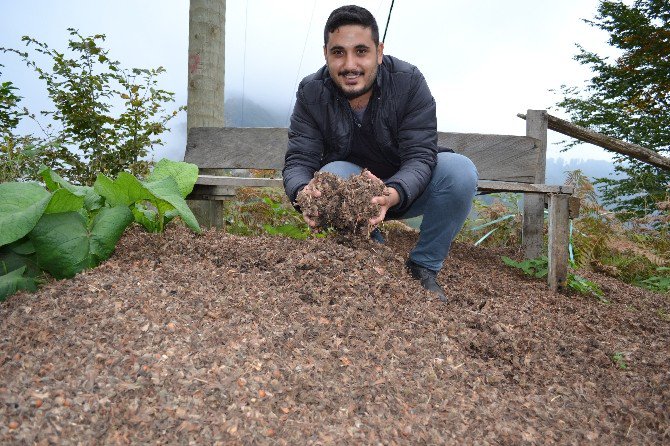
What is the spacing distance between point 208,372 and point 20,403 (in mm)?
489

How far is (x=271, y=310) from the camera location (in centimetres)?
202

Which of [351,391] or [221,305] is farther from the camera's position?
[221,305]

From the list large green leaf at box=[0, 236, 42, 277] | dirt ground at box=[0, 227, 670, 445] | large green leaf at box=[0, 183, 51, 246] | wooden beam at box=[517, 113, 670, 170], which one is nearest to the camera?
dirt ground at box=[0, 227, 670, 445]

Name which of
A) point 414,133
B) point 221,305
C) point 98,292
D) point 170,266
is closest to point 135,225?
point 170,266

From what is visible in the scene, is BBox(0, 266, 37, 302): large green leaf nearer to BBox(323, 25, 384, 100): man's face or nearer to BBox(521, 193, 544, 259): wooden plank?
BBox(323, 25, 384, 100): man's face

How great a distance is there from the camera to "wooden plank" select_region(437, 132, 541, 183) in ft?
12.9

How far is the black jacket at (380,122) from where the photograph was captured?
9.53 feet

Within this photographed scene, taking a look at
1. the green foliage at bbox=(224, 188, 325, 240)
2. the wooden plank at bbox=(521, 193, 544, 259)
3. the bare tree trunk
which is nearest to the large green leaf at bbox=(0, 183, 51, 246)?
the green foliage at bbox=(224, 188, 325, 240)

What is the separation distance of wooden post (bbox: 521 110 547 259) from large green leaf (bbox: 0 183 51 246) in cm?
323

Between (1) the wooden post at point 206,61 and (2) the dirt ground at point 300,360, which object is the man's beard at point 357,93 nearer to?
(2) the dirt ground at point 300,360

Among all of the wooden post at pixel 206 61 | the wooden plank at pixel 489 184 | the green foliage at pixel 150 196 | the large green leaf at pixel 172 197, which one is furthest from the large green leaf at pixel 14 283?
the wooden post at pixel 206 61

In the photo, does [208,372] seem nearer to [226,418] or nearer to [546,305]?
[226,418]

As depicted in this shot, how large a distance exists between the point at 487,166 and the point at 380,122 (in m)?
1.40

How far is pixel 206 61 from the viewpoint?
4.48 metres
